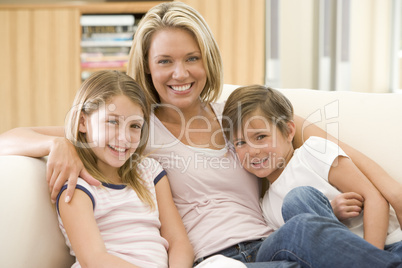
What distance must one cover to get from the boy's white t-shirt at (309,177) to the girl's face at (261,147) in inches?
1.5

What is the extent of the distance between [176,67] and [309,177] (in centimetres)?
50

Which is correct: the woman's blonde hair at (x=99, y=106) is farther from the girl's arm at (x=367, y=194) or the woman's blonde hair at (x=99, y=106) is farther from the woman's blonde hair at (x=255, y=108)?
the girl's arm at (x=367, y=194)

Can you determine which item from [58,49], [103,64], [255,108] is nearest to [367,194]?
[255,108]

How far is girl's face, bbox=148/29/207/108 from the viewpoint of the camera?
1395mm

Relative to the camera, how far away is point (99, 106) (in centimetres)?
121

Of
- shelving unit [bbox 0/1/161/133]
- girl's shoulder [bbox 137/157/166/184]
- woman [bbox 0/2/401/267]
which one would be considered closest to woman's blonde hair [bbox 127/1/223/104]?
woman [bbox 0/2/401/267]

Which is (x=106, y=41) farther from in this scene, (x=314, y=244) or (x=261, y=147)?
(x=314, y=244)

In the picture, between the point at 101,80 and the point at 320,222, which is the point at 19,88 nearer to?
the point at 101,80

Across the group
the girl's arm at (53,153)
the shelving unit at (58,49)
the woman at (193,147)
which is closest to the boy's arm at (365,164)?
the woman at (193,147)

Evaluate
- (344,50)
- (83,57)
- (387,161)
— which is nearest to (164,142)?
(387,161)

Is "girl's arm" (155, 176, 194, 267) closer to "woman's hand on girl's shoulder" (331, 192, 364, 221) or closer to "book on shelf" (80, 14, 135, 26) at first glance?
"woman's hand on girl's shoulder" (331, 192, 364, 221)

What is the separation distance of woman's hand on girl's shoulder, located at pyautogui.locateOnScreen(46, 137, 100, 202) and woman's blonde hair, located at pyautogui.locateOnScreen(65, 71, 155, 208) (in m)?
0.05

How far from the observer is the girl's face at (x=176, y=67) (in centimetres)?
139

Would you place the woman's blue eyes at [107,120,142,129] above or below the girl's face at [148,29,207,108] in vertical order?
below
